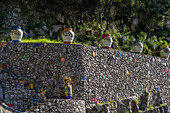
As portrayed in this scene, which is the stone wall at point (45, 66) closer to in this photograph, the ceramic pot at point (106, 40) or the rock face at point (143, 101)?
the ceramic pot at point (106, 40)

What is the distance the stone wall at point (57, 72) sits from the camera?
35.5ft

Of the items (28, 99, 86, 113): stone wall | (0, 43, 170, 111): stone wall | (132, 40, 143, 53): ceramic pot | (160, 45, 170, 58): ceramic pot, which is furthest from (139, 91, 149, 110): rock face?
(28, 99, 86, 113): stone wall

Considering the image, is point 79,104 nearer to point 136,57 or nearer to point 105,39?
point 105,39

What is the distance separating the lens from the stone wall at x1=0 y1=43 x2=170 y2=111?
35.5ft

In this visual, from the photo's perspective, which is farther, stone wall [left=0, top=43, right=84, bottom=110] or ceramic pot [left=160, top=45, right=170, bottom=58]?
ceramic pot [left=160, top=45, right=170, bottom=58]

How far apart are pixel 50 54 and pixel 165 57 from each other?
9212 mm

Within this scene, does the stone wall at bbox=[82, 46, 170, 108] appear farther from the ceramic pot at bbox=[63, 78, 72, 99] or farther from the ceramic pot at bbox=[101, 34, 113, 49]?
the ceramic pot at bbox=[63, 78, 72, 99]

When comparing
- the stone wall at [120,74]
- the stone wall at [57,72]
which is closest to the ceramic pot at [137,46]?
the stone wall at [120,74]

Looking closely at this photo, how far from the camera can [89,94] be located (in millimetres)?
12398

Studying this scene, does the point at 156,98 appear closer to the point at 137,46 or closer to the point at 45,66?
the point at 137,46

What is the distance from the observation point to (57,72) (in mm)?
11875

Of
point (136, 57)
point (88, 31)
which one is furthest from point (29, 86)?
point (88, 31)

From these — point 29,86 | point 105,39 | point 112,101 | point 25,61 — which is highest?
point 105,39

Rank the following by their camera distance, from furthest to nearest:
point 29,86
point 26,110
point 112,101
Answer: point 112,101, point 29,86, point 26,110
